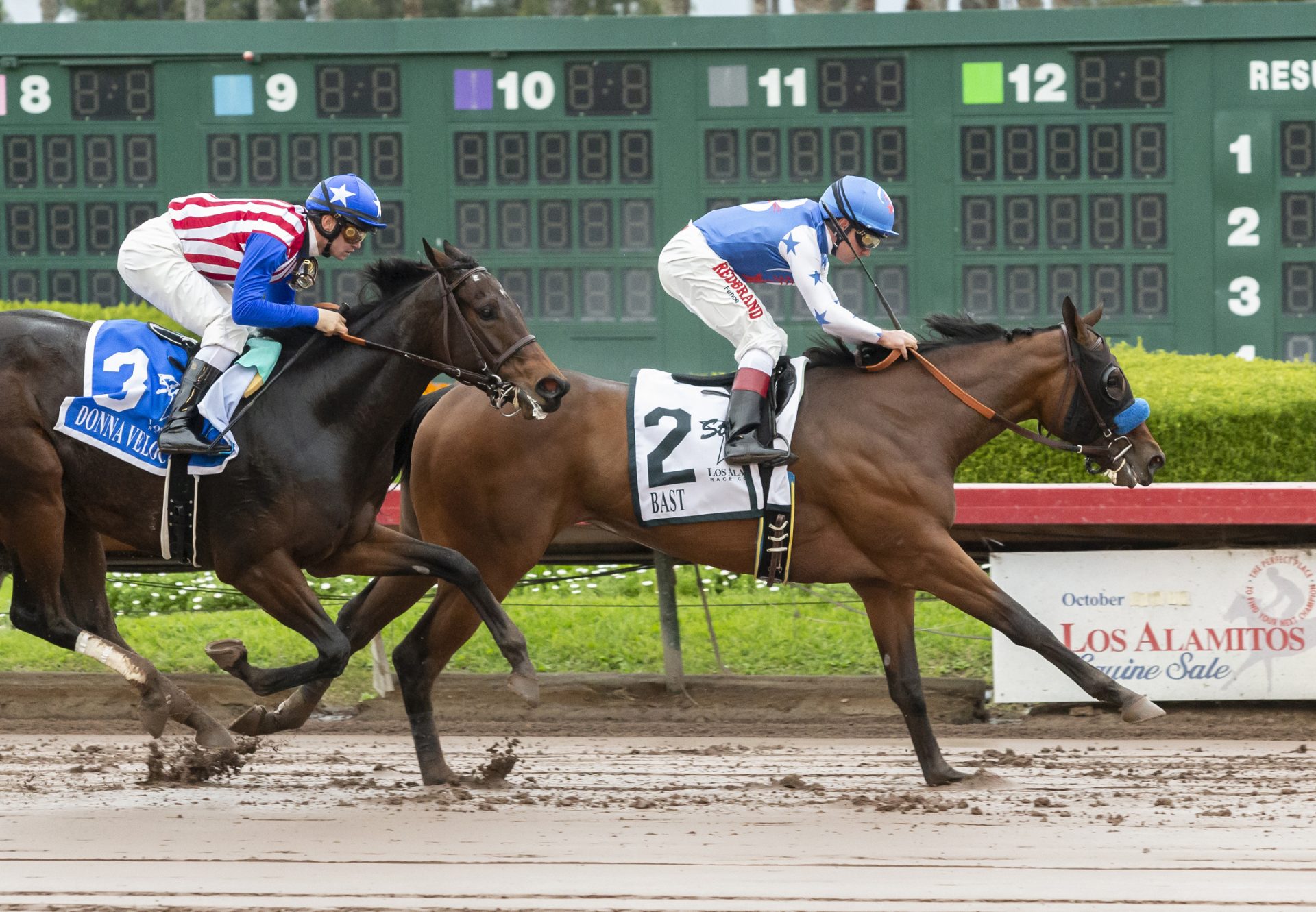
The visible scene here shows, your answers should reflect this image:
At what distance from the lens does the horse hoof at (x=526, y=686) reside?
4625 mm

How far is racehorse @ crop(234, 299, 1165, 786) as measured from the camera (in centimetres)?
507

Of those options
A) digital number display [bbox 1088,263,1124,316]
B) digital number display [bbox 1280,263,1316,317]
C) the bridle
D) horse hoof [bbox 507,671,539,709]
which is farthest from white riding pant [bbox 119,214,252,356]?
digital number display [bbox 1280,263,1316,317]

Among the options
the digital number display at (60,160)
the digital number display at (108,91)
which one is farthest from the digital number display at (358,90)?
the digital number display at (60,160)

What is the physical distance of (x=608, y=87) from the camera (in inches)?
375

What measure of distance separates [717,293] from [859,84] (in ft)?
15.2

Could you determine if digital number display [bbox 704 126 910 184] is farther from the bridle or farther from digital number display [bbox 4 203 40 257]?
the bridle

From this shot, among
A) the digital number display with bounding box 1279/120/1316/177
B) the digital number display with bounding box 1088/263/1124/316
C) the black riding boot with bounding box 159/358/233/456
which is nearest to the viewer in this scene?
the black riding boot with bounding box 159/358/233/456

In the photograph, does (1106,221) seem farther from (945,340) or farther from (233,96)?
(233,96)

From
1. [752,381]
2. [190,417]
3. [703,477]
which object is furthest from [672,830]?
[190,417]

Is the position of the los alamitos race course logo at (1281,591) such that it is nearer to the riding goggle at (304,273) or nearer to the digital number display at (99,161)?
the riding goggle at (304,273)

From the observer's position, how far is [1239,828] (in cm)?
439

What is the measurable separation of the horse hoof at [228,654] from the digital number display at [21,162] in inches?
228

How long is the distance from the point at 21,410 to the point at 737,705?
3446mm

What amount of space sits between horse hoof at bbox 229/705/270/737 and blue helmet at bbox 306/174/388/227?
1482 millimetres
